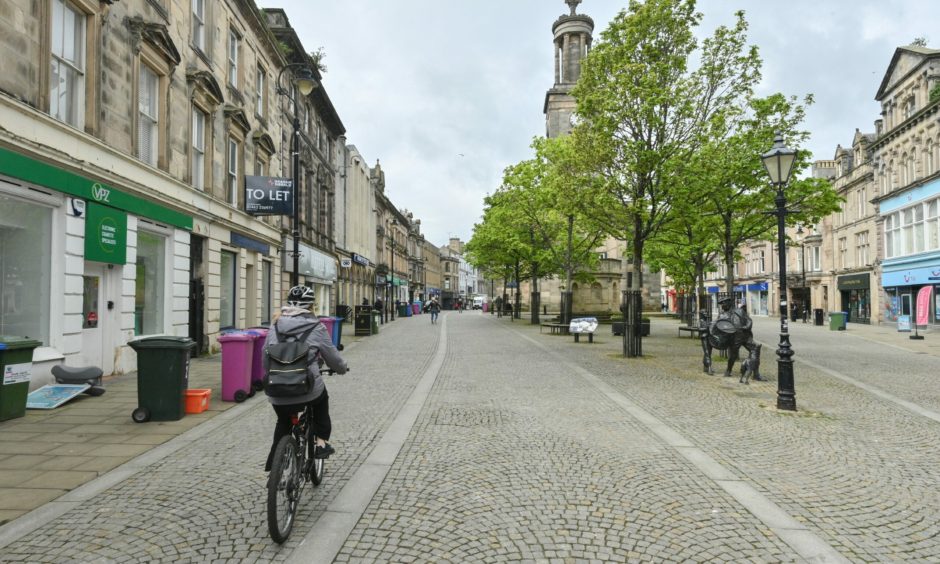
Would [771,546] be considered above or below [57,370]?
below

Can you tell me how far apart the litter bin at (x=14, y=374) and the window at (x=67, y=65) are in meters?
4.21

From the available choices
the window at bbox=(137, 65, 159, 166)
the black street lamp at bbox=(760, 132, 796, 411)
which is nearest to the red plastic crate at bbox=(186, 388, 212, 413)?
the window at bbox=(137, 65, 159, 166)

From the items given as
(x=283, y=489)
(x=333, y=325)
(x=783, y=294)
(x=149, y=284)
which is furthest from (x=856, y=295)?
(x=283, y=489)

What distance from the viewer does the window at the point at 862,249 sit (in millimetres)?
39969

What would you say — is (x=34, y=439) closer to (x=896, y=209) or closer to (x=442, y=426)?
(x=442, y=426)

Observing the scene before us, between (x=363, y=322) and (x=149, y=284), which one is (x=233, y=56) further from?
(x=363, y=322)

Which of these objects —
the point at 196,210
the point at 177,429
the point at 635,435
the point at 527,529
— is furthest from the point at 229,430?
the point at 196,210

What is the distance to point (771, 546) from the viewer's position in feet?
12.1

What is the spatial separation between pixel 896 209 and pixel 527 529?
129 feet

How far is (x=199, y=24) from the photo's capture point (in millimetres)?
15148

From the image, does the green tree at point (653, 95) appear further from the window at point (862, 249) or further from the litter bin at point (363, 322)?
the window at point (862, 249)

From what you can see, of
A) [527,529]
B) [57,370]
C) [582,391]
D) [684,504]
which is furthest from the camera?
[582,391]

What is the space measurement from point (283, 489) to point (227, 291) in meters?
15.3

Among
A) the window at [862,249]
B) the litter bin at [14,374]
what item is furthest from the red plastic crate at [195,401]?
the window at [862,249]
